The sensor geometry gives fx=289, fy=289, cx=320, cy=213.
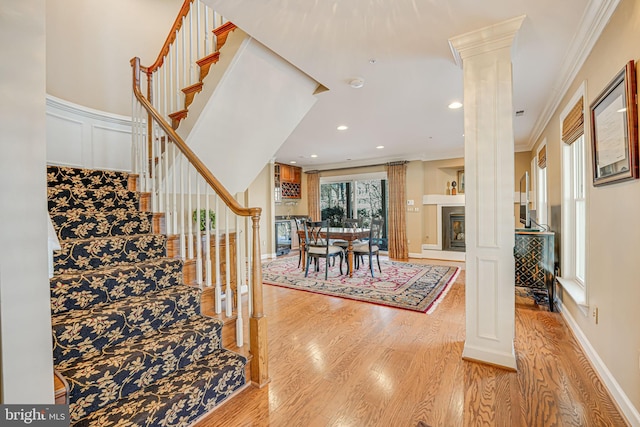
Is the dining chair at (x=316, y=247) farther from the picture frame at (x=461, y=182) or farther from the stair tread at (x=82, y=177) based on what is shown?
the picture frame at (x=461, y=182)

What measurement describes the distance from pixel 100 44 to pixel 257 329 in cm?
395

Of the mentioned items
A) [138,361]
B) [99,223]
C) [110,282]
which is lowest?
[138,361]

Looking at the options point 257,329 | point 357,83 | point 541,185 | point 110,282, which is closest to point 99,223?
point 110,282

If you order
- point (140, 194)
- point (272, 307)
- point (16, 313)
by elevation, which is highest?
point (140, 194)

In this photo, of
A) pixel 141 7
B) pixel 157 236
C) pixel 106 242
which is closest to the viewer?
pixel 106 242

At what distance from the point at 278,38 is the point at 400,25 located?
87cm

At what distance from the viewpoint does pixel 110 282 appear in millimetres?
1823

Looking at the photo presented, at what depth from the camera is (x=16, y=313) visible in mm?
895

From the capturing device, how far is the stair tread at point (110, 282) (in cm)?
165

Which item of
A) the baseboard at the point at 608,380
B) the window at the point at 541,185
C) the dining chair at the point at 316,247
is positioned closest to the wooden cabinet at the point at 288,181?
the dining chair at the point at 316,247

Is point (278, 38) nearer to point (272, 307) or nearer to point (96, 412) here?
point (96, 412)

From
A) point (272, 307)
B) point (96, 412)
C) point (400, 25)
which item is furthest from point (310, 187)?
point (96, 412)

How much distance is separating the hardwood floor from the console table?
0.40 meters

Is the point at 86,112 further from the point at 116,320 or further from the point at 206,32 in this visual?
the point at 116,320
